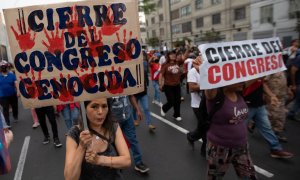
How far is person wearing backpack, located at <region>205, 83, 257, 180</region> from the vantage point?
2771 mm

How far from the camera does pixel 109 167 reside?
77.6 inches

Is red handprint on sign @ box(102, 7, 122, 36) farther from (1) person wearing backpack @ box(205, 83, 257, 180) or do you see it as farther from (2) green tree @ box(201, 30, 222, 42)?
(2) green tree @ box(201, 30, 222, 42)

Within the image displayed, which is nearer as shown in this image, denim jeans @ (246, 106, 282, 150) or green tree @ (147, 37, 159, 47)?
denim jeans @ (246, 106, 282, 150)

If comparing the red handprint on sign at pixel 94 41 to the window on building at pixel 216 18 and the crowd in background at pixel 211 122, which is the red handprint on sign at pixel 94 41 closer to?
the crowd in background at pixel 211 122

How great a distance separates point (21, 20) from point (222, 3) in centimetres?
3716

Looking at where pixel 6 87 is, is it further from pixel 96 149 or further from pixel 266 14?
pixel 266 14

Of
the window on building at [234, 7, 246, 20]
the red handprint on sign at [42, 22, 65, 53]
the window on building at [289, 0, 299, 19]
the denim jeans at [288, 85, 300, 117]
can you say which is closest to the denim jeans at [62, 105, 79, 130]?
the red handprint on sign at [42, 22, 65, 53]

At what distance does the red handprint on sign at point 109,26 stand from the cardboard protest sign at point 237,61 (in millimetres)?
924

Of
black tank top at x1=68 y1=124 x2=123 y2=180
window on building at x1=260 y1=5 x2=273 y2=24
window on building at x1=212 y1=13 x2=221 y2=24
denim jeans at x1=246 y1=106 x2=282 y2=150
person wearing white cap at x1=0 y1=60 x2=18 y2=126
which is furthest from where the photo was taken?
window on building at x1=212 y1=13 x2=221 y2=24

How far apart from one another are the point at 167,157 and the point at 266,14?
25772mm

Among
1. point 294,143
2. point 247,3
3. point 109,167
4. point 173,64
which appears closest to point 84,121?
point 109,167

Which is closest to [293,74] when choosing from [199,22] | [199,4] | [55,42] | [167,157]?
[167,157]

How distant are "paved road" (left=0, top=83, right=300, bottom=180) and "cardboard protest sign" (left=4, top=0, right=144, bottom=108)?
7.38 ft

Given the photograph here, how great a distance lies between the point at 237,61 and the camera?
288 centimetres
